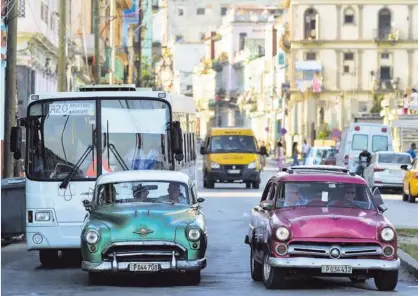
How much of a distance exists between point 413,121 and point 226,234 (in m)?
43.9

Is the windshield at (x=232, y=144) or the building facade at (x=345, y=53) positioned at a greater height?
the building facade at (x=345, y=53)

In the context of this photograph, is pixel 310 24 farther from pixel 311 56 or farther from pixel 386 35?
pixel 386 35

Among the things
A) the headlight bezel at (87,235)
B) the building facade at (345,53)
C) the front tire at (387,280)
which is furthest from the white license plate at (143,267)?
the building facade at (345,53)

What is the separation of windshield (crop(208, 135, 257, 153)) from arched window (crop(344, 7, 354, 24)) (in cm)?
6700

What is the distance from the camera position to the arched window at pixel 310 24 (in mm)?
119188

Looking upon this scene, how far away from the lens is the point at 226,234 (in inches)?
1123

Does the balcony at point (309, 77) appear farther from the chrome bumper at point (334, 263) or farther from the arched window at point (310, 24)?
the chrome bumper at point (334, 263)

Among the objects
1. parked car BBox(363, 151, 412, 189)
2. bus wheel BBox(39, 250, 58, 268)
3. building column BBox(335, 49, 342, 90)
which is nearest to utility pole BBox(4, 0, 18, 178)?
bus wheel BBox(39, 250, 58, 268)

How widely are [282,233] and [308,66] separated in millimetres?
101002

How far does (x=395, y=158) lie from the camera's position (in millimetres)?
50375

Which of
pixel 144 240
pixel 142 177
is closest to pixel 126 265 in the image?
pixel 144 240

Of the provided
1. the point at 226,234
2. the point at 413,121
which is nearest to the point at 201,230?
the point at 226,234

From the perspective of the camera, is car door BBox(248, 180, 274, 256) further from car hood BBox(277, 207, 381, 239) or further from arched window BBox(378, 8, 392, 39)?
arched window BBox(378, 8, 392, 39)

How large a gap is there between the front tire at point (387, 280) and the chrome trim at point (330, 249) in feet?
1.14
